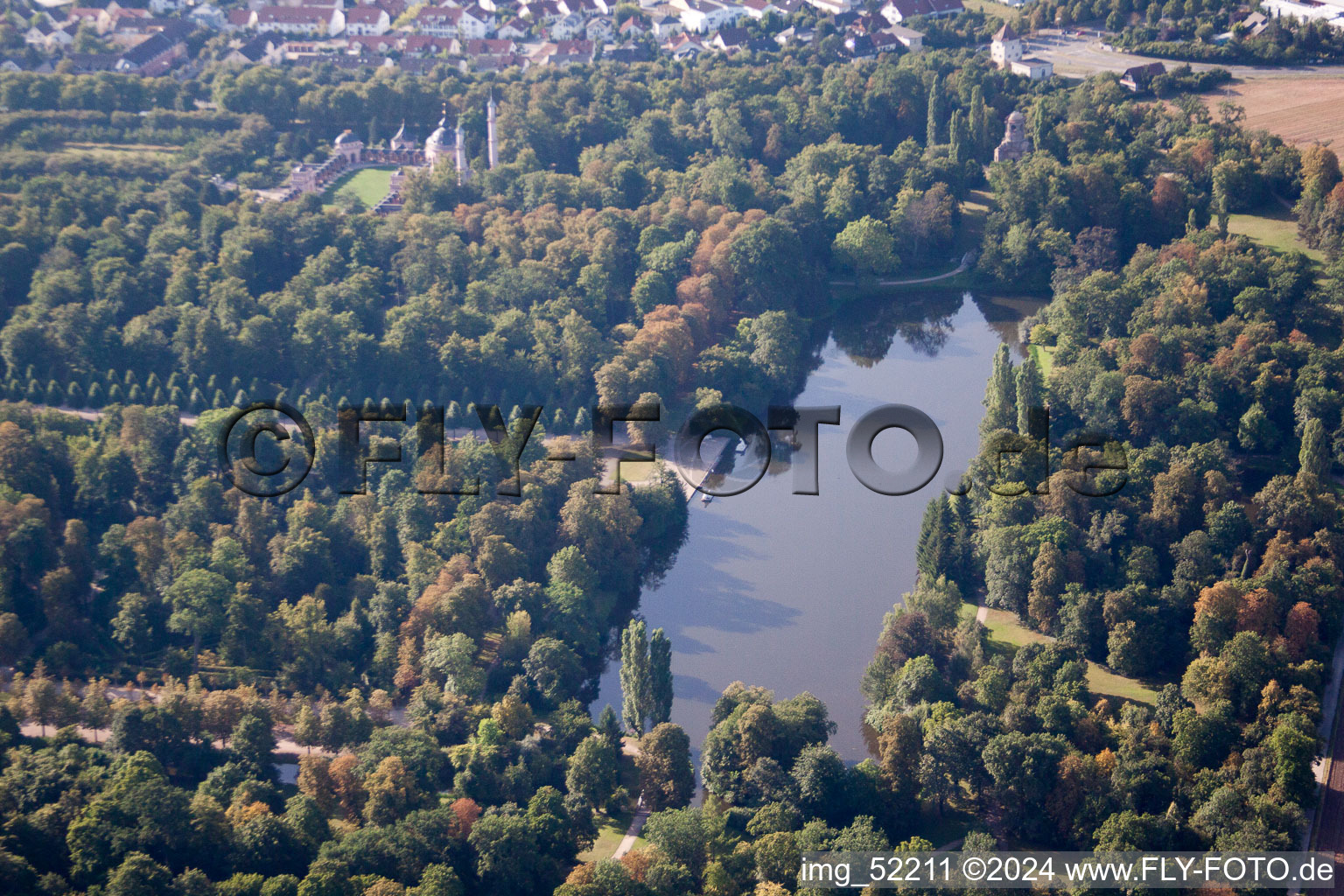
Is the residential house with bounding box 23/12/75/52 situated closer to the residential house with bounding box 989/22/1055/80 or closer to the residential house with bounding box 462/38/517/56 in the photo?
the residential house with bounding box 462/38/517/56

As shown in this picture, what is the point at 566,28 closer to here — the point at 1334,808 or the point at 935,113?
the point at 935,113

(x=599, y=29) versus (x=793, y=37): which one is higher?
(x=599, y=29)

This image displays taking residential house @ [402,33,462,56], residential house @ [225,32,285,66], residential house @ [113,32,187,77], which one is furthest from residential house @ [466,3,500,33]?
residential house @ [113,32,187,77]

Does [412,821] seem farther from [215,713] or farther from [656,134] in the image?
[656,134]

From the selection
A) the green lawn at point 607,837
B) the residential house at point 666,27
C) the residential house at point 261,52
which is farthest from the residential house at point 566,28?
the green lawn at point 607,837

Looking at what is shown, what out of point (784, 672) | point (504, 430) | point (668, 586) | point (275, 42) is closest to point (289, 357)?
point (504, 430)

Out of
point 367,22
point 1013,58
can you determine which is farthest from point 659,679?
point 367,22
